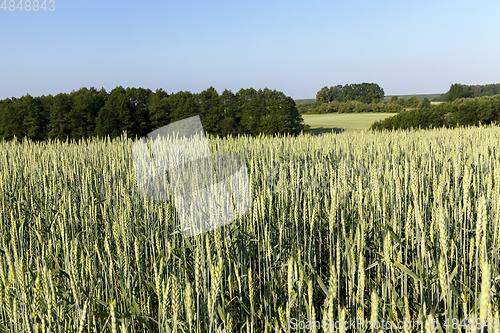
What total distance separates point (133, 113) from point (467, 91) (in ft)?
148

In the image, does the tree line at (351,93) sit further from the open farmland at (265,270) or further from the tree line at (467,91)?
the open farmland at (265,270)

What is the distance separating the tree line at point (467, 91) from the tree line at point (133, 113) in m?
29.9

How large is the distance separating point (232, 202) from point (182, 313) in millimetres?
592

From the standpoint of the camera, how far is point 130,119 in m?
9.99

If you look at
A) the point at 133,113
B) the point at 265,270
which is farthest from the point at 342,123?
the point at 265,270

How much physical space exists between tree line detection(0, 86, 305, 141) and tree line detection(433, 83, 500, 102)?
29.9 metres

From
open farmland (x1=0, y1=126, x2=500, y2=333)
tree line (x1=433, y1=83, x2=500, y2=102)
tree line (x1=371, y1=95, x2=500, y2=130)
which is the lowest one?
open farmland (x1=0, y1=126, x2=500, y2=333)

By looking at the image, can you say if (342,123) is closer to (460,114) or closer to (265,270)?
(460,114)

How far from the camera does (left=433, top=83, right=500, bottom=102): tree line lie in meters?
37.6

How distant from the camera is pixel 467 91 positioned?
132 ft

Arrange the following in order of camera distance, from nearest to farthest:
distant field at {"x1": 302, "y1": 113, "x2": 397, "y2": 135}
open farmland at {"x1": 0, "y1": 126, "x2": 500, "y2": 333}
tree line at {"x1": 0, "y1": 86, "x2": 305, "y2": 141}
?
open farmland at {"x1": 0, "y1": 126, "x2": 500, "y2": 333} → tree line at {"x1": 0, "y1": 86, "x2": 305, "y2": 141} → distant field at {"x1": 302, "y1": 113, "x2": 397, "y2": 135}

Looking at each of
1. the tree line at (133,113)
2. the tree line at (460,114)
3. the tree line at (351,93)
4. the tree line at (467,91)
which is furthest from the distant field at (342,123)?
the tree line at (351,93)

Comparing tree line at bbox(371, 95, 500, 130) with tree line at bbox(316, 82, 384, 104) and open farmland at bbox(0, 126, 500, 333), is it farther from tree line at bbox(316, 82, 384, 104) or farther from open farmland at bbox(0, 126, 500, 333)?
tree line at bbox(316, 82, 384, 104)

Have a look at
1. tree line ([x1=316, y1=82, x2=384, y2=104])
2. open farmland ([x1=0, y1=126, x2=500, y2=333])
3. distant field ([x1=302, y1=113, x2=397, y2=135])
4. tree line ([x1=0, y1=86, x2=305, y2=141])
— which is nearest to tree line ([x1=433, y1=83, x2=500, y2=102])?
tree line ([x1=316, y1=82, x2=384, y2=104])
